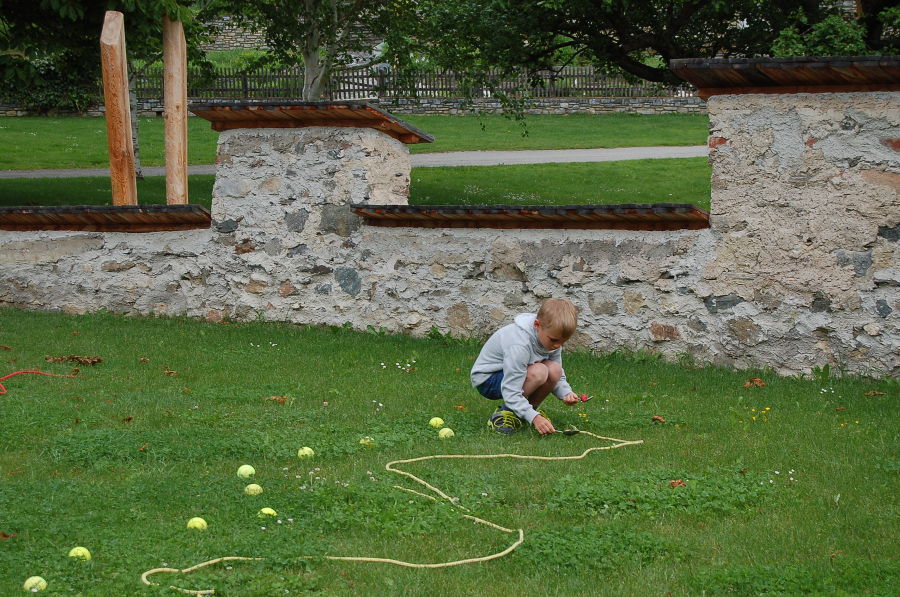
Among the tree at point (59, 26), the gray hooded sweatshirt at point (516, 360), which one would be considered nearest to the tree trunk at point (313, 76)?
the tree at point (59, 26)

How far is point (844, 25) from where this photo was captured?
10414 mm

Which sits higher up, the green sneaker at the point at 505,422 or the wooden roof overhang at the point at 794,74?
the wooden roof overhang at the point at 794,74

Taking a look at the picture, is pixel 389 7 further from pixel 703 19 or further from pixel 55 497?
pixel 55 497

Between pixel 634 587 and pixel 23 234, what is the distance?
753cm

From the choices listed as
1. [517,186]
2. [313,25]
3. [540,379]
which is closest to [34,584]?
[540,379]

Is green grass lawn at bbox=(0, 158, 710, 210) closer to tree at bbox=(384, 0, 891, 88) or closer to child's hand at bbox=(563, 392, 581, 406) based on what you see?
tree at bbox=(384, 0, 891, 88)

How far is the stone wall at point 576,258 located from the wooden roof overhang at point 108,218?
3.6 inches

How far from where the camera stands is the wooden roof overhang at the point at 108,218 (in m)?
8.73

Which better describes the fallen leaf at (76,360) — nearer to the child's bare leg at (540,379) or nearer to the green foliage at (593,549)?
the child's bare leg at (540,379)

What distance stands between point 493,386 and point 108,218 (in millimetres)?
4803

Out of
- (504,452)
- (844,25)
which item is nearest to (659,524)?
(504,452)

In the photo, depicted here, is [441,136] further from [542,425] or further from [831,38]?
[542,425]

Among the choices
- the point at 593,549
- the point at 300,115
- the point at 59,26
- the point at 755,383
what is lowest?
the point at 755,383

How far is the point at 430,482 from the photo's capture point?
448cm
